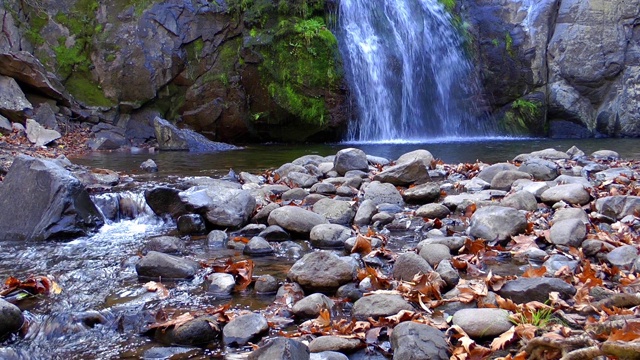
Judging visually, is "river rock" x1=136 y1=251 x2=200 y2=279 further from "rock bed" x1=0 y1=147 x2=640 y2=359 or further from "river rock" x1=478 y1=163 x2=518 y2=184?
"river rock" x1=478 y1=163 x2=518 y2=184

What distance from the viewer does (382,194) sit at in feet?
22.2

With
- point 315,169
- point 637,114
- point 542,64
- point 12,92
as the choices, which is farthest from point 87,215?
point 637,114

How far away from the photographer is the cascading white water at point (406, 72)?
16.0m

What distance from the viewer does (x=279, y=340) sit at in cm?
271

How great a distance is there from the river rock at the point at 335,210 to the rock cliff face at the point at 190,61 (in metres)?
9.35

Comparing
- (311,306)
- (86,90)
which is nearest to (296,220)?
(311,306)

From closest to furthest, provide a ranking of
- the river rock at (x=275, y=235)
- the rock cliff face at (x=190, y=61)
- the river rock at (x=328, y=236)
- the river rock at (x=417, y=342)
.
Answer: the river rock at (x=417, y=342) → the river rock at (x=328, y=236) → the river rock at (x=275, y=235) → the rock cliff face at (x=190, y=61)

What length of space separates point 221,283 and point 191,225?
1.90 m

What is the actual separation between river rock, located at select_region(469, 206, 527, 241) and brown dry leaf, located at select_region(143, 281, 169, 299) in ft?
8.82

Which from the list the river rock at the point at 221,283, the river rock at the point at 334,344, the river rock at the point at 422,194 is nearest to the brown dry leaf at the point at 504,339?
the river rock at the point at 334,344

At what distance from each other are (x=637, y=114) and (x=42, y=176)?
18288 mm

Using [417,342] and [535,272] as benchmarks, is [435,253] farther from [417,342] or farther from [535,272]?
[417,342]

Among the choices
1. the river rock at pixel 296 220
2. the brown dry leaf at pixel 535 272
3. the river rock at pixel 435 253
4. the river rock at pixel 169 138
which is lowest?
the brown dry leaf at pixel 535 272

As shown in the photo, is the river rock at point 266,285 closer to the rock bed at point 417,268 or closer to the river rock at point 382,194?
the rock bed at point 417,268
